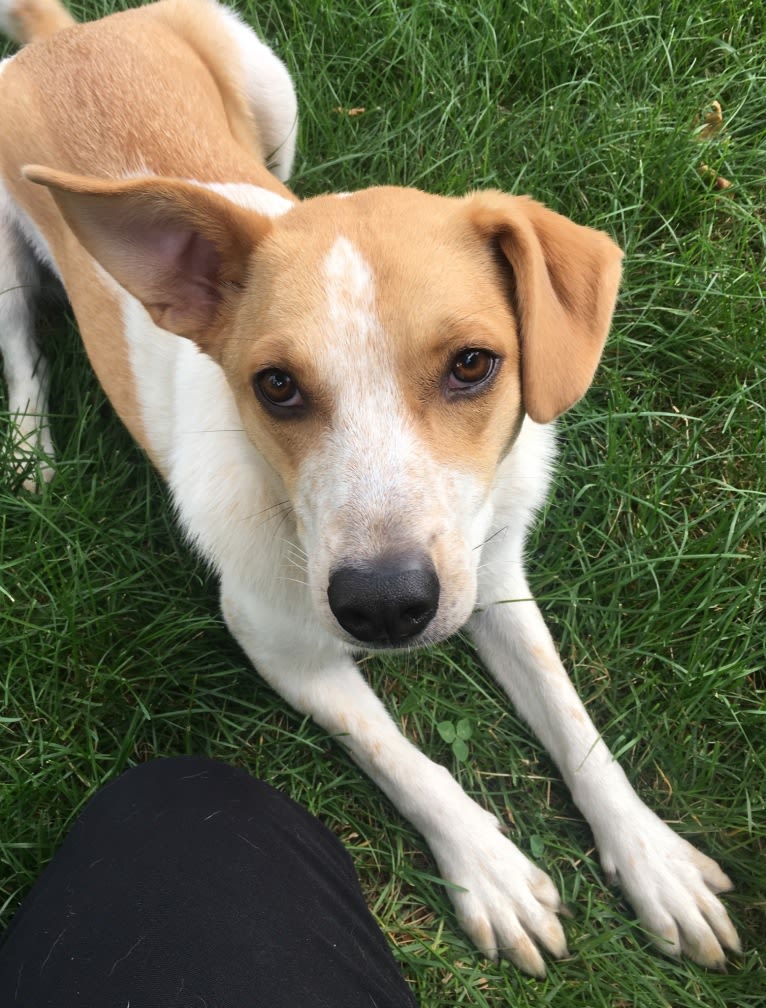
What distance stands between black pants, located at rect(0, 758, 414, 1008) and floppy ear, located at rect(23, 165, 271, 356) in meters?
1.50

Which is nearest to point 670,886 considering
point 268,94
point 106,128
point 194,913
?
point 194,913

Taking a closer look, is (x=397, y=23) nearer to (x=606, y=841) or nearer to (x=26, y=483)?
(x=26, y=483)

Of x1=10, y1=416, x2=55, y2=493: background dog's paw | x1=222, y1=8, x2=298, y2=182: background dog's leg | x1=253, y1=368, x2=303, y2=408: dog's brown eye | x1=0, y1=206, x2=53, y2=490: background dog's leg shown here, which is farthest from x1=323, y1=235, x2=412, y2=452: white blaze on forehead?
x1=222, y1=8, x2=298, y2=182: background dog's leg

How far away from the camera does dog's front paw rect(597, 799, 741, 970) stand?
3.10 meters

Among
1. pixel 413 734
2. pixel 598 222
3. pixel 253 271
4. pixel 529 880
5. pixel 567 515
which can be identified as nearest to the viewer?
pixel 253 271

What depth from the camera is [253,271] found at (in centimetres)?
268

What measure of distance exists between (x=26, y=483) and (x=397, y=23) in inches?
124

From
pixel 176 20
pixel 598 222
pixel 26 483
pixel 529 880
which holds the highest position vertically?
pixel 176 20

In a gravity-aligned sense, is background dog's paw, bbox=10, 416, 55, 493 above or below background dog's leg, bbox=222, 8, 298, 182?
below

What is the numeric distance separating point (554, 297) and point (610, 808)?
1.88m

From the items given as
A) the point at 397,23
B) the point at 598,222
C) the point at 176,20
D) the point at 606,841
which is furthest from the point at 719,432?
the point at 176,20

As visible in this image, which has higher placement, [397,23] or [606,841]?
[397,23]

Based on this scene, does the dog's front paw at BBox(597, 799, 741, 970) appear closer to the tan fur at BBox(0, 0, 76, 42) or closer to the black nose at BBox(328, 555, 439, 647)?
the black nose at BBox(328, 555, 439, 647)

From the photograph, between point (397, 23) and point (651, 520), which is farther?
point (397, 23)
